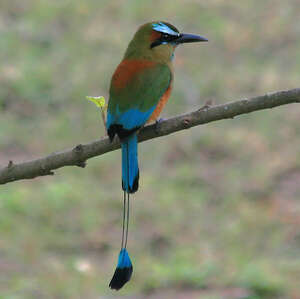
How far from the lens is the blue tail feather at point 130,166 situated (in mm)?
2912

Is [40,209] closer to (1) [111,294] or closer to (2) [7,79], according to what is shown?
(1) [111,294]

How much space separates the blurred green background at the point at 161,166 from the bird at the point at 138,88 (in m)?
1.78

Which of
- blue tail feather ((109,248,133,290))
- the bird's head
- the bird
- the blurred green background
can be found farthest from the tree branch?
the blurred green background

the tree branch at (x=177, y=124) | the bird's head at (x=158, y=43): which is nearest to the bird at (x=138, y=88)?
the bird's head at (x=158, y=43)

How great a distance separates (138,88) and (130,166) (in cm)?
51

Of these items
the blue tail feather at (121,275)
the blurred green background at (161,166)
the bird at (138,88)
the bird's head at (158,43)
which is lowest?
the blue tail feather at (121,275)

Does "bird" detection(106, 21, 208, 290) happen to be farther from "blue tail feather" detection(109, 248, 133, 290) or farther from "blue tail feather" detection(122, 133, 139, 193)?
"blue tail feather" detection(109, 248, 133, 290)

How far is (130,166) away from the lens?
116 inches

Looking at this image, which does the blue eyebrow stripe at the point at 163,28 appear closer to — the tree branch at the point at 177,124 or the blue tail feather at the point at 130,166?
the blue tail feather at the point at 130,166

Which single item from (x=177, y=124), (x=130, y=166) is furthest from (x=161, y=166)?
(x=177, y=124)

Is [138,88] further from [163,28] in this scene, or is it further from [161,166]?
[161,166]

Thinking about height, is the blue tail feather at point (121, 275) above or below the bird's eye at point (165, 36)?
below

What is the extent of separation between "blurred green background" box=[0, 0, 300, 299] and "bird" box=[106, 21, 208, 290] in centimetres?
178

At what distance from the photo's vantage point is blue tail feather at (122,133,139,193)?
291cm
